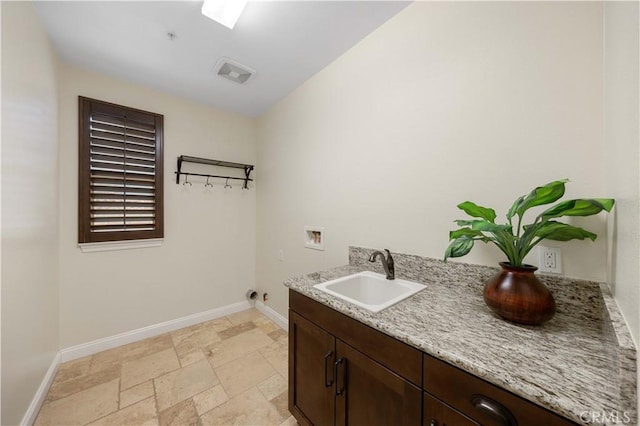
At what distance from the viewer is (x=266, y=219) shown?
2.83m

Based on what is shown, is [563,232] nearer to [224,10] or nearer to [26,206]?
[224,10]

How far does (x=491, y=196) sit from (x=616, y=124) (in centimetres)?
47

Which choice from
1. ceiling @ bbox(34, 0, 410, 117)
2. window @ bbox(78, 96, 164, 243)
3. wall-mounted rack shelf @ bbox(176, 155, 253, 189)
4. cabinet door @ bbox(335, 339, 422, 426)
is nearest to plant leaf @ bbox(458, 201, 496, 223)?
cabinet door @ bbox(335, 339, 422, 426)

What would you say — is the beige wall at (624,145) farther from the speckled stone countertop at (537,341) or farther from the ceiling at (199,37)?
the ceiling at (199,37)

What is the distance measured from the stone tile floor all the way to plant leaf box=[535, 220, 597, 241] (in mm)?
1658

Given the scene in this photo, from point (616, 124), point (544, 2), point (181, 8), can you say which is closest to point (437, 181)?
point (616, 124)

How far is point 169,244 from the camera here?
8.03 feet

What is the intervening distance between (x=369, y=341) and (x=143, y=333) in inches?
97.9

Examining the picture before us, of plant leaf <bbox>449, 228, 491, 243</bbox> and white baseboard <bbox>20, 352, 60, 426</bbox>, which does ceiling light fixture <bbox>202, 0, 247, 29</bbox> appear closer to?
plant leaf <bbox>449, 228, 491, 243</bbox>

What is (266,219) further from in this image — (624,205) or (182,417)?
(624,205)

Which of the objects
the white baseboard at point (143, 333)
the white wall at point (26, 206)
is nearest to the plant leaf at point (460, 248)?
the white wall at point (26, 206)

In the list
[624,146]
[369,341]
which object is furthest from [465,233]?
[369,341]

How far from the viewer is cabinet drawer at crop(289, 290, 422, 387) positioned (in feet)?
2.57

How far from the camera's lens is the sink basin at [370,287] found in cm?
132
